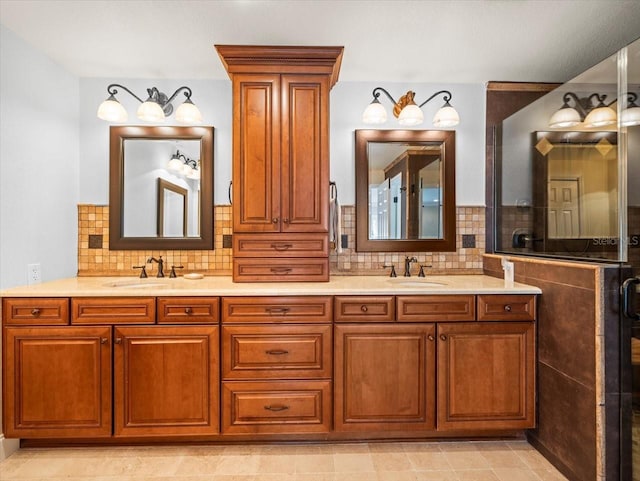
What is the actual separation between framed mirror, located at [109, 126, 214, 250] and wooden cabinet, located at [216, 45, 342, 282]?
525 millimetres

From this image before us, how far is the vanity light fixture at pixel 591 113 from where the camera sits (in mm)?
1612

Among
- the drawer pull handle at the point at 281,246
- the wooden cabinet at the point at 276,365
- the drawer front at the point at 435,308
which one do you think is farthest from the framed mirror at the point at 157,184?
the drawer front at the point at 435,308

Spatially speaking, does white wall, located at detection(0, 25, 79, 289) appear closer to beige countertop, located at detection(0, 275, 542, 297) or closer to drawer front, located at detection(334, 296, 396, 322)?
beige countertop, located at detection(0, 275, 542, 297)

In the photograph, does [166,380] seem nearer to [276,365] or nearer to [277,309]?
[276,365]

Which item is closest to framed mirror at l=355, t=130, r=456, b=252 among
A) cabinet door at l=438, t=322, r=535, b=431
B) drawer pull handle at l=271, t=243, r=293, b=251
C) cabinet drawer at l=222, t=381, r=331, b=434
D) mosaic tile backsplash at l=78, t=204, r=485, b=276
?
mosaic tile backsplash at l=78, t=204, r=485, b=276

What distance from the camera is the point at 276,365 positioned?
202 cm

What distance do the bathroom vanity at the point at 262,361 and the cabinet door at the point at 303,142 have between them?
0.58 metres

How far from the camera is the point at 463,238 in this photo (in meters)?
2.77

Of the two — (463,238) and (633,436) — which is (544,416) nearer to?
(633,436)

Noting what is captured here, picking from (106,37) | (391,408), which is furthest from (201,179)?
(391,408)

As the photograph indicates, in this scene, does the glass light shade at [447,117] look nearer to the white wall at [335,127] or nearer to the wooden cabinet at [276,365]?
→ the white wall at [335,127]

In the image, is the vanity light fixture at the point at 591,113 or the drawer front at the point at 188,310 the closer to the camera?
the vanity light fixture at the point at 591,113

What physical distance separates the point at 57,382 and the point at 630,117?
3035 millimetres

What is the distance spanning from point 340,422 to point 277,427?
0.34m
